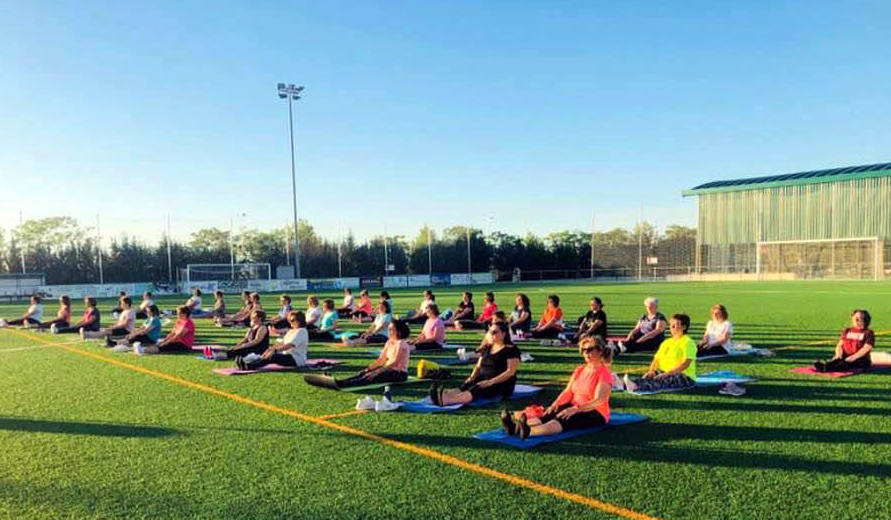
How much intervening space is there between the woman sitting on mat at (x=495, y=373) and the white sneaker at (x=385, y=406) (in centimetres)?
48

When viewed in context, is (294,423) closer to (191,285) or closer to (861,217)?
(191,285)

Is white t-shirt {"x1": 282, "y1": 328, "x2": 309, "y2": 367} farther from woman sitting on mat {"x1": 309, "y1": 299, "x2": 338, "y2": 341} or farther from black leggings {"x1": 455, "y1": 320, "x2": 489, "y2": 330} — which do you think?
black leggings {"x1": 455, "y1": 320, "x2": 489, "y2": 330}

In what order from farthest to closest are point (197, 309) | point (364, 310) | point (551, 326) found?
point (197, 309), point (364, 310), point (551, 326)

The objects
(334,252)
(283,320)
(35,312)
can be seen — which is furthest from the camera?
(334,252)

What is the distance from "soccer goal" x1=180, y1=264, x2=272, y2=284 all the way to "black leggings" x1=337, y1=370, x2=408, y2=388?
43096mm

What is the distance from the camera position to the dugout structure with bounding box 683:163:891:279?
172 ft

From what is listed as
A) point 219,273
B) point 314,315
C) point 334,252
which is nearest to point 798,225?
point 334,252

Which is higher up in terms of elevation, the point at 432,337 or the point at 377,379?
the point at 432,337

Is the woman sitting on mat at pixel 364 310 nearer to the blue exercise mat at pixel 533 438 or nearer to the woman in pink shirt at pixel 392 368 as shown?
the woman in pink shirt at pixel 392 368

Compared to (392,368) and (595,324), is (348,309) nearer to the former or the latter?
(595,324)

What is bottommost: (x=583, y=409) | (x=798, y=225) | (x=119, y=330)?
(x=119, y=330)

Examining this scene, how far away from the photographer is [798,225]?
56312 mm

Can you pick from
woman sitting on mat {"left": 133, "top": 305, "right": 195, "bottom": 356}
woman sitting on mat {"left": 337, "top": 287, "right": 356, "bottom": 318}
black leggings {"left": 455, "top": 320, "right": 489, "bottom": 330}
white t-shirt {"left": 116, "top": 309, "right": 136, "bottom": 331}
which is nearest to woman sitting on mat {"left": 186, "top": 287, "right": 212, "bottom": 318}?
woman sitting on mat {"left": 337, "top": 287, "right": 356, "bottom": 318}

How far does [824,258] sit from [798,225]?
3383mm
